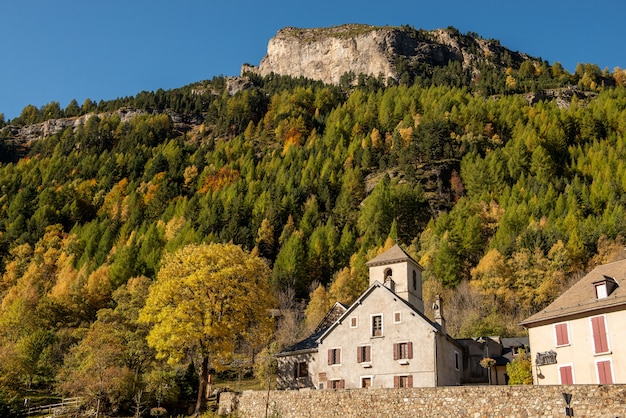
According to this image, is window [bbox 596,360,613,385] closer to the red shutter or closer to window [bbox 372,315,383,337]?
the red shutter

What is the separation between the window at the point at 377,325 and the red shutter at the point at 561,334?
12773 mm

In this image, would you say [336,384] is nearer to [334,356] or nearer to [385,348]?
[334,356]

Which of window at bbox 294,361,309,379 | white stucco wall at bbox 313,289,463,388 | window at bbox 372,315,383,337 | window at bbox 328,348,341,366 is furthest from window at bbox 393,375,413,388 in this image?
window at bbox 294,361,309,379

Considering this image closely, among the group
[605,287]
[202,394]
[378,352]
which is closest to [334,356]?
[378,352]

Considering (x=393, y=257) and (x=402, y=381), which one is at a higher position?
(x=393, y=257)

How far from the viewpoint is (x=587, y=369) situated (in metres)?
33.9

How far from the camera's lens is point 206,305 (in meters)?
41.3

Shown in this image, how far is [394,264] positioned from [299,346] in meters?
10.7

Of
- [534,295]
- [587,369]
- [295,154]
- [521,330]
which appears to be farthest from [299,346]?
[295,154]

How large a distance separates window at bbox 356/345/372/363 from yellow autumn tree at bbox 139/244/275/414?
7024mm

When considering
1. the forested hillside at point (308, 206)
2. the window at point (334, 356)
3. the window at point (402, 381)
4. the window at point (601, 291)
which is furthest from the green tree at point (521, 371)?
the forested hillside at point (308, 206)

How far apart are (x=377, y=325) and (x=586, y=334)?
1513 centimetres

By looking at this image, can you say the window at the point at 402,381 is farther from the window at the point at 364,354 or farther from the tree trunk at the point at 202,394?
the tree trunk at the point at 202,394

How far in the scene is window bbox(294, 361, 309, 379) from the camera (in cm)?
4638
